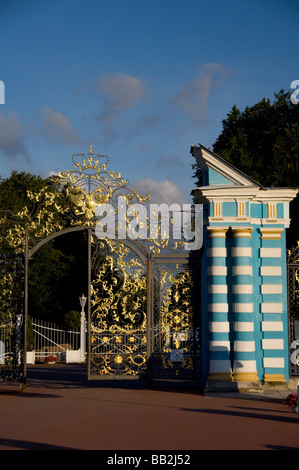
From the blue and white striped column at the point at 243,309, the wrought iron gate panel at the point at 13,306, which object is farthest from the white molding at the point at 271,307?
the wrought iron gate panel at the point at 13,306

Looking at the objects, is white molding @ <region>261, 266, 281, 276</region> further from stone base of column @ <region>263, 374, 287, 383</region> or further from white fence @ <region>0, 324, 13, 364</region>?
white fence @ <region>0, 324, 13, 364</region>

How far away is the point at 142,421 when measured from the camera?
1002cm

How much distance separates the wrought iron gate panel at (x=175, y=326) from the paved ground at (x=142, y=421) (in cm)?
55

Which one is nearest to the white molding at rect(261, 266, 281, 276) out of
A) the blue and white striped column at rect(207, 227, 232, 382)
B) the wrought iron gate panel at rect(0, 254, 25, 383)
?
the blue and white striped column at rect(207, 227, 232, 382)

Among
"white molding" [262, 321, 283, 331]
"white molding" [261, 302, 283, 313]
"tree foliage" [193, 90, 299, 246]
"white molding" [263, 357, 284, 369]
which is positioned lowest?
"white molding" [263, 357, 284, 369]

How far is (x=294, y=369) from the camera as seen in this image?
47.0ft

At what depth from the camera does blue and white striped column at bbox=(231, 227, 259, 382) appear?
536 inches

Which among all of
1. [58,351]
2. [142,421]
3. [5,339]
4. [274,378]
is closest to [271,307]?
[274,378]

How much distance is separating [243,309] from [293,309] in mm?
1491

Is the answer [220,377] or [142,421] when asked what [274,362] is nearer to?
[220,377]

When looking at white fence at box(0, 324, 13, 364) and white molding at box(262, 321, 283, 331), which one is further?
white fence at box(0, 324, 13, 364)

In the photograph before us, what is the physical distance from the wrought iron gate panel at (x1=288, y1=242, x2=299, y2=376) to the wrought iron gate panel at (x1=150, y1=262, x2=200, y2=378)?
2089 millimetres
